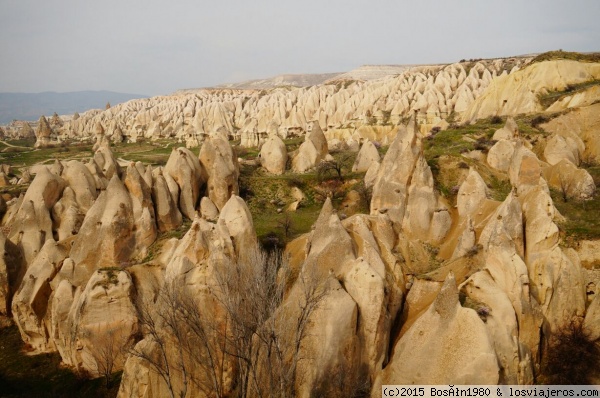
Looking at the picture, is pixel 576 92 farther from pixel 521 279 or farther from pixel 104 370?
pixel 104 370

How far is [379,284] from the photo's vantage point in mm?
15258

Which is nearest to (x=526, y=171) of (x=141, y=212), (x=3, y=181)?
(x=141, y=212)

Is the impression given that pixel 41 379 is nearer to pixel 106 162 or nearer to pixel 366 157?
pixel 106 162

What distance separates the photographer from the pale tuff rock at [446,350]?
1305 centimetres

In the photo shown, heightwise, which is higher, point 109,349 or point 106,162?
point 106,162

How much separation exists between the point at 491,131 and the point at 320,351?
31.4 m

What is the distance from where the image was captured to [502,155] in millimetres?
28906

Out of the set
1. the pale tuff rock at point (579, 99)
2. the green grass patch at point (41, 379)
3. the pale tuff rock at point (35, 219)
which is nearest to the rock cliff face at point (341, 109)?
the pale tuff rock at point (579, 99)

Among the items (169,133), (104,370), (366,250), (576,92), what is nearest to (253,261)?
(366,250)

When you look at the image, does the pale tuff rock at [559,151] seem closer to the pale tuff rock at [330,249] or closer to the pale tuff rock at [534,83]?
the pale tuff rock at [534,83]

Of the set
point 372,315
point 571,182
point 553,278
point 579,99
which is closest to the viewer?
point 372,315

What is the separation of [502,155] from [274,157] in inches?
856

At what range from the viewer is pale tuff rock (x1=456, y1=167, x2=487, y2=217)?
72.0 ft

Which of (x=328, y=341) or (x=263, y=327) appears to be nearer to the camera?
(x=263, y=327)
